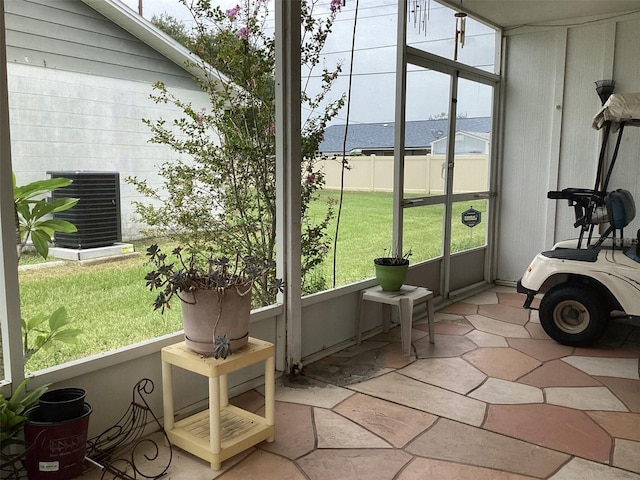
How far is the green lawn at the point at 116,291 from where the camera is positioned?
2.81 metres

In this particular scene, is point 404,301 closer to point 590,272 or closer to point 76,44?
point 590,272

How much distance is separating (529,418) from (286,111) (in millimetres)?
2159

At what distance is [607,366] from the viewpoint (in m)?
3.70

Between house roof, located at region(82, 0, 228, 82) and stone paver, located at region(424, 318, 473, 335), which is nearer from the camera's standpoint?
house roof, located at region(82, 0, 228, 82)

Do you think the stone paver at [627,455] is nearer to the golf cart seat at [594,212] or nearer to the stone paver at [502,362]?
the stone paver at [502,362]

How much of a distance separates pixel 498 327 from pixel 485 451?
2.09 m

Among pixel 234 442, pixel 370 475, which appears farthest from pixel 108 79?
pixel 370 475

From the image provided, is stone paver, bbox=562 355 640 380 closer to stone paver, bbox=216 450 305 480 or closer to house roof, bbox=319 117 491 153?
house roof, bbox=319 117 491 153

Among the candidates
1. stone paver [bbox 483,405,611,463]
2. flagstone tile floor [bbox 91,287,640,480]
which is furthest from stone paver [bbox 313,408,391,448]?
stone paver [bbox 483,405,611,463]

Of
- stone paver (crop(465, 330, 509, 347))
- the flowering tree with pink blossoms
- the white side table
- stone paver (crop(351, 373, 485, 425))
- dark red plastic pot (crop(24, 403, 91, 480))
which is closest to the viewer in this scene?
dark red plastic pot (crop(24, 403, 91, 480))

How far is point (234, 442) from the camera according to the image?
2490 millimetres

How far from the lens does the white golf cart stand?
390 centimetres

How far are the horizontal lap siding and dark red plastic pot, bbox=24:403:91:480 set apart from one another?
1620 millimetres

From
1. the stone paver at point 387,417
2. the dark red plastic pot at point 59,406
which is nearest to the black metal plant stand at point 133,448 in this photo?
the dark red plastic pot at point 59,406
